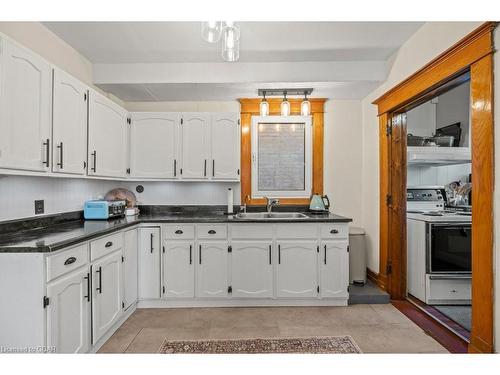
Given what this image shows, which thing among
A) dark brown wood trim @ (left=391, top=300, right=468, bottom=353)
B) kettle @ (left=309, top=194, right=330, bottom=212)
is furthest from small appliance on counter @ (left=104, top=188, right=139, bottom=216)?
dark brown wood trim @ (left=391, top=300, right=468, bottom=353)

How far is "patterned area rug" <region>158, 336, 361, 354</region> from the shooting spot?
214 centimetres

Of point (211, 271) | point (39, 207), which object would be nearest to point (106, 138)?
point (39, 207)

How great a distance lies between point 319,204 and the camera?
346 centimetres

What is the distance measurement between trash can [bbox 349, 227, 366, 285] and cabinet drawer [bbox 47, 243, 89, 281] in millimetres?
2571

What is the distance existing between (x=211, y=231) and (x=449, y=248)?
226 centimetres

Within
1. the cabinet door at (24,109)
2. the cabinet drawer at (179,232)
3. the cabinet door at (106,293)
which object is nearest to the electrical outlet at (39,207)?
the cabinet door at (24,109)

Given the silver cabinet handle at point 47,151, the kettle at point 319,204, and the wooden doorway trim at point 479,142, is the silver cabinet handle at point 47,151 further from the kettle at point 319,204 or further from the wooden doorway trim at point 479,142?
the wooden doorway trim at point 479,142

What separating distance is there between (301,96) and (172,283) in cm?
244

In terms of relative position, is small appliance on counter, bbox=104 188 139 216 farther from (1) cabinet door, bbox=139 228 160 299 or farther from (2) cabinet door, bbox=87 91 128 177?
(1) cabinet door, bbox=139 228 160 299

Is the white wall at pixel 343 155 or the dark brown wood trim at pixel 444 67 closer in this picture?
the dark brown wood trim at pixel 444 67

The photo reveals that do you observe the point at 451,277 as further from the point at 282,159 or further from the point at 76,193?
the point at 76,193

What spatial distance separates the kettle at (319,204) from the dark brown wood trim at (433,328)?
1.17 metres

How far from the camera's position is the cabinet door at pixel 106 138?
259 centimetres

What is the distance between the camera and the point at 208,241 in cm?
295
